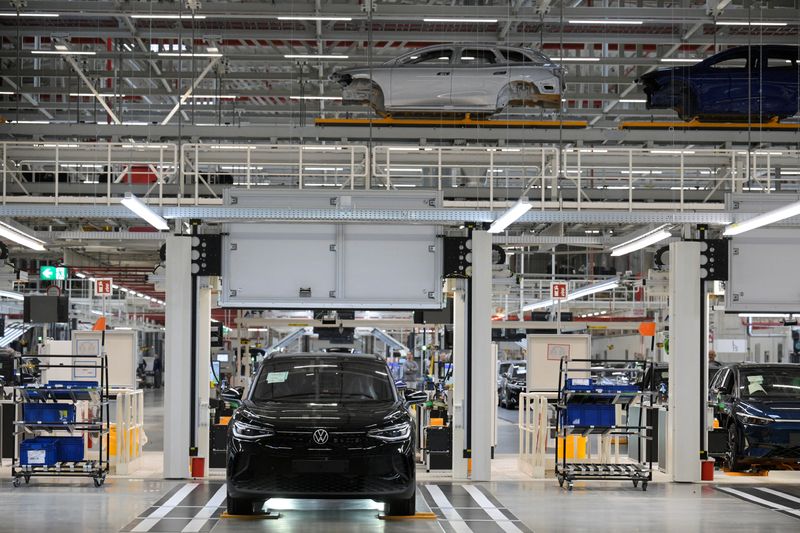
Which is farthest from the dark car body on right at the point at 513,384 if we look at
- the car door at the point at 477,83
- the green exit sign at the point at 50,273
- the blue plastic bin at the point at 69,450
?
the blue plastic bin at the point at 69,450

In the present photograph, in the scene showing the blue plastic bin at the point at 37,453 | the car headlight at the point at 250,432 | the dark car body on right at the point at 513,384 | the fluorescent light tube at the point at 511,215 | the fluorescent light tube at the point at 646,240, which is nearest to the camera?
the car headlight at the point at 250,432

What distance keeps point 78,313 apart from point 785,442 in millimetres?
24032

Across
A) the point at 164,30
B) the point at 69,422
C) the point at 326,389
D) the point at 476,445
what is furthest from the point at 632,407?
the point at 164,30

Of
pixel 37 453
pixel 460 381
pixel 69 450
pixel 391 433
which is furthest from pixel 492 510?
pixel 37 453

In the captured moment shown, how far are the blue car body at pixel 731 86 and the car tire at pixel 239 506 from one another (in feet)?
33.1

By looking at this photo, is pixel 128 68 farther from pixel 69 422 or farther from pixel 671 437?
pixel 671 437

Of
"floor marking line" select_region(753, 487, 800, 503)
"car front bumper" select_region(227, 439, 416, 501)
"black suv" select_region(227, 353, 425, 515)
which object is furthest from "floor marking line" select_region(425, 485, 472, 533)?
"floor marking line" select_region(753, 487, 800, 503)

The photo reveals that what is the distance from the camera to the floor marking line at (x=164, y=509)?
9031mm

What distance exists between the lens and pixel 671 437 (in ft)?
42.2

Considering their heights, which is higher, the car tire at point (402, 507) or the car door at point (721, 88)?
the car door at point (721, 88)

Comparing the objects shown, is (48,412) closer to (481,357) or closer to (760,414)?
(481,357)

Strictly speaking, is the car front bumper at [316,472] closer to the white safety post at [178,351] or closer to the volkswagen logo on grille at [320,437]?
the volkswagen logo on grille at [320,437]

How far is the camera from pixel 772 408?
12.9 metres

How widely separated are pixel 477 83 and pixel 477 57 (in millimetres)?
550
